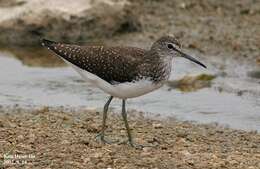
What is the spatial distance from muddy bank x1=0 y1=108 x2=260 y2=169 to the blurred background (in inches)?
25.7

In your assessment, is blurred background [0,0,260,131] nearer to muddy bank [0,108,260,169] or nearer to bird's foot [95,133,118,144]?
muddy bank [0,108,260,169]

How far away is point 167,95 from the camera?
1234 cm

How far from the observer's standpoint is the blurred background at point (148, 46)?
39.0 feet

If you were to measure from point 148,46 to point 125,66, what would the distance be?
5.71m

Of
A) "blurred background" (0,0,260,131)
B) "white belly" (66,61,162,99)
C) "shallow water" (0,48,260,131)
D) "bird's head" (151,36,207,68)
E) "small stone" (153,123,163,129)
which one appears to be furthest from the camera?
"blurred background" (0,0,260,131)

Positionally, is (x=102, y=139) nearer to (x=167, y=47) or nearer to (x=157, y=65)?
(x=157, y=65)

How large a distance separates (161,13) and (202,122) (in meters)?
5.94

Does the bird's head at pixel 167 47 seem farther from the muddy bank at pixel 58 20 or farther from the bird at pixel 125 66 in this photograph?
the muddy bank at pixel 58 20

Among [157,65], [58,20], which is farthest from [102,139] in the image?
[58,20]

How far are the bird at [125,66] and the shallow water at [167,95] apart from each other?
208cm

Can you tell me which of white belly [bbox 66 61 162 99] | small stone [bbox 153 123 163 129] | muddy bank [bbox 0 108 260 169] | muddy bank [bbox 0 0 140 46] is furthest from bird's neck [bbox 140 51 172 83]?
muddy bank [bbox 0 0 140 46]

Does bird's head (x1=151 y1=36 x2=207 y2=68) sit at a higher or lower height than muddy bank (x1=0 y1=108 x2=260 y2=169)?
higher

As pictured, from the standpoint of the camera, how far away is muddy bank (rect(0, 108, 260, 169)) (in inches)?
326

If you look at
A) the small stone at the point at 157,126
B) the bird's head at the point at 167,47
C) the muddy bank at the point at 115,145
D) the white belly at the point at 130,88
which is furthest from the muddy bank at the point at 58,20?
the white belly at the point at 130,88
